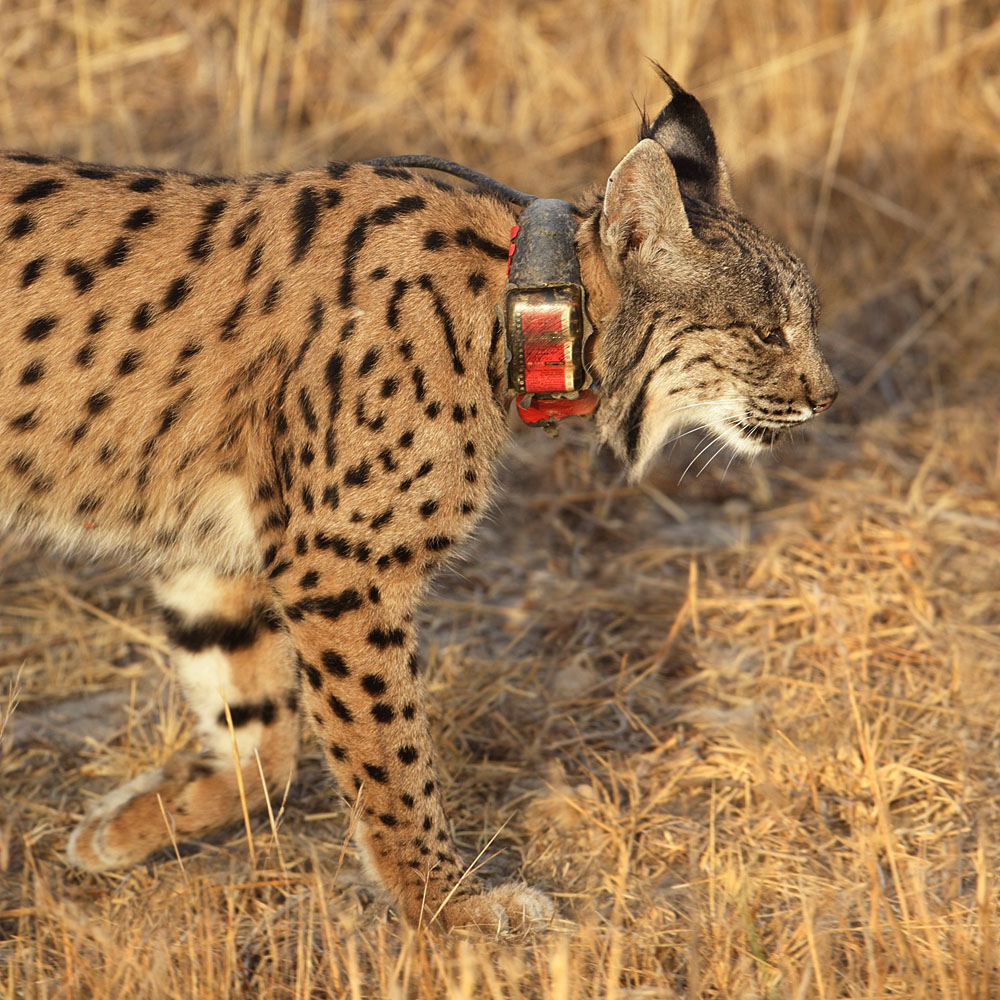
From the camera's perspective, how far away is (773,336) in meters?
3.54

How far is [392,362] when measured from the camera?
3.28 m

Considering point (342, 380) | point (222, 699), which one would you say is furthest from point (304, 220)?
point (222, 699)

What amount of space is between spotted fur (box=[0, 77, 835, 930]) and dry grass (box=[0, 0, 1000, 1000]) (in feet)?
1.15

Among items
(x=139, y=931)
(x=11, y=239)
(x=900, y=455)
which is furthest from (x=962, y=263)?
(x=139, y=931)

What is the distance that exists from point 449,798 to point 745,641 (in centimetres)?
121

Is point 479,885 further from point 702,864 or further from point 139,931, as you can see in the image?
point 139,931

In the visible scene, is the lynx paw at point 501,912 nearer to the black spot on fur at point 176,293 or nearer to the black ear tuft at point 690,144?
the black spot on fur at point 176,293

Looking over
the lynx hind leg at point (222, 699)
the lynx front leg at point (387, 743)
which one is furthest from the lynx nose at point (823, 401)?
the lynx hind leg at point (222, 699)

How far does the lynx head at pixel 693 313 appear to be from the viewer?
337 cm

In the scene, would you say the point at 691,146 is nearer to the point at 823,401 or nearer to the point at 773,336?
the point at 773,336

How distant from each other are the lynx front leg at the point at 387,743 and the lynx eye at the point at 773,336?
1.13 metres

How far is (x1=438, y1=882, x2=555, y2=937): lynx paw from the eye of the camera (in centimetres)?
326

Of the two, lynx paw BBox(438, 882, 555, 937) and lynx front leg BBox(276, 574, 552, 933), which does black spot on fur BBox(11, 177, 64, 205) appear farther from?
lynx paw BBox(438, 882, 555, 937)

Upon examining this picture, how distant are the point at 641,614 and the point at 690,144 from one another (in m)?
1.63
